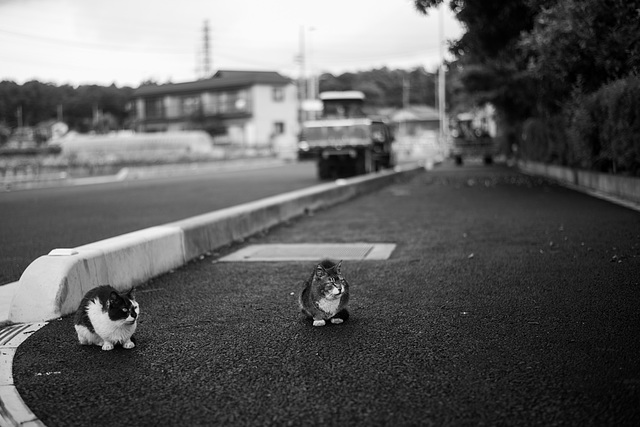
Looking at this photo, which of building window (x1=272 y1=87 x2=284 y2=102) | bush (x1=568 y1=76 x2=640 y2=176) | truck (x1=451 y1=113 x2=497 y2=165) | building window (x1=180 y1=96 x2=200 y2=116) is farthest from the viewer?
building window (x1=180 y1=96 x2=200 y2=116)

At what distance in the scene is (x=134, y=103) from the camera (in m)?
79.1

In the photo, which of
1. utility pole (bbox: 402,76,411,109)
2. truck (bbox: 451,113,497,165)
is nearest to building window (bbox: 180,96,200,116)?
truck (bbox: 451,113,497,165)

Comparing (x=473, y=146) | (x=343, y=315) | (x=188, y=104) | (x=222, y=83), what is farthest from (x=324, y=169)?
(x=188, y=104)

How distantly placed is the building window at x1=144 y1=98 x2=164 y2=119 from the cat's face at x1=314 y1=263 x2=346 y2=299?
7327 cm

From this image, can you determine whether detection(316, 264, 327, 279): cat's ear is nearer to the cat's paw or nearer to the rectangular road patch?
the cat's paw

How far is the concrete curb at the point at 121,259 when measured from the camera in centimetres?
550

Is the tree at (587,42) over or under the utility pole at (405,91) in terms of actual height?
under

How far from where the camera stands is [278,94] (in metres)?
68.6

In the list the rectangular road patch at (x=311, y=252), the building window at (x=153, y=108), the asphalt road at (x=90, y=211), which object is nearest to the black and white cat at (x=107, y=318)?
the asphalt road at (x=90, y=211)

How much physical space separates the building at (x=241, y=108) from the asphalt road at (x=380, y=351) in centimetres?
5937

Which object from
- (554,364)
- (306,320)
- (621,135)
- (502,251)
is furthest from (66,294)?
(621,135)

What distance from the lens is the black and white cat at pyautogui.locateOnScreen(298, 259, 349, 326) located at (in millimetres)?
4980

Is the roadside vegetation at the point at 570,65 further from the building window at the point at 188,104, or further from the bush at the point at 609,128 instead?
the building window at the point at 188,104

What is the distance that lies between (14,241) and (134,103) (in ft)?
236
